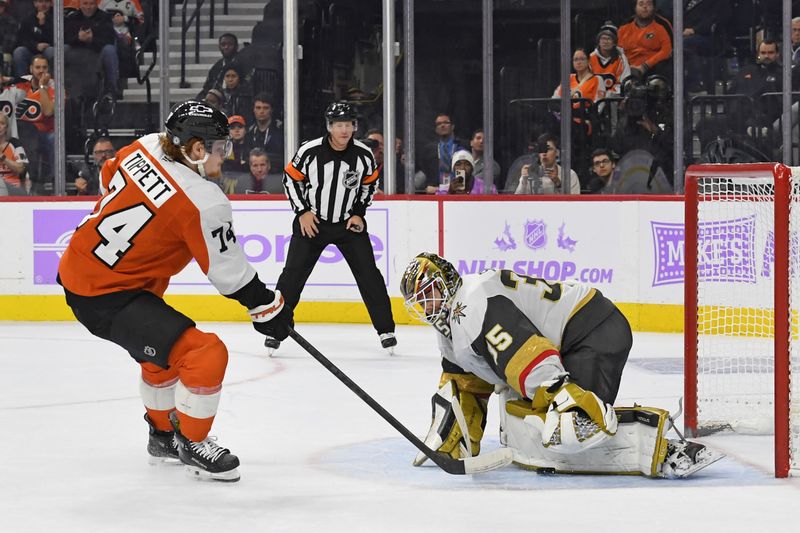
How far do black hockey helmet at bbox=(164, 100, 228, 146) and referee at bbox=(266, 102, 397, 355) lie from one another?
284cm

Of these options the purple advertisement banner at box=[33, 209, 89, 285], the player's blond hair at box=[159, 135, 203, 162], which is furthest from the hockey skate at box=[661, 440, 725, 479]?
the purple advertisement banner at box=[33, 209, 89, 285]

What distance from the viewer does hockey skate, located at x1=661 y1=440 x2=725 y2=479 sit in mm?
3088

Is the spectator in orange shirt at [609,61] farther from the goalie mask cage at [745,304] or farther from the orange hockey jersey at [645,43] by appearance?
the goalie mask cage at [745,304]

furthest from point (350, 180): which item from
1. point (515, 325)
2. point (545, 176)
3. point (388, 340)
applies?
point (515, 325)

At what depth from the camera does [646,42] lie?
7719mm

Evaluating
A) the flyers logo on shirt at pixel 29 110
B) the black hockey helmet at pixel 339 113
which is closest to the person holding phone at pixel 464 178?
the black hockey helmet at pixel 339 113

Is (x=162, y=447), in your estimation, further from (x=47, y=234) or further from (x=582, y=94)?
(x=582, y=94)

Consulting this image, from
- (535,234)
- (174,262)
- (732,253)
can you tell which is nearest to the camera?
(174,262)

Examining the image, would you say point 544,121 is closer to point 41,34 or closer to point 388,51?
point 388,51

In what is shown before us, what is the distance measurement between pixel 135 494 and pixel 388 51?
17.3 feet

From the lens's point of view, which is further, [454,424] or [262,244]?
[262,244]

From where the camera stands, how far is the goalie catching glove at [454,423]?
325 cm

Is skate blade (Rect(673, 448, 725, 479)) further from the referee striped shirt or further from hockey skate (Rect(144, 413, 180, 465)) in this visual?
the referee striped shirt

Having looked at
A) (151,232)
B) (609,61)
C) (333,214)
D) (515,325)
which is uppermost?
(609,61)
